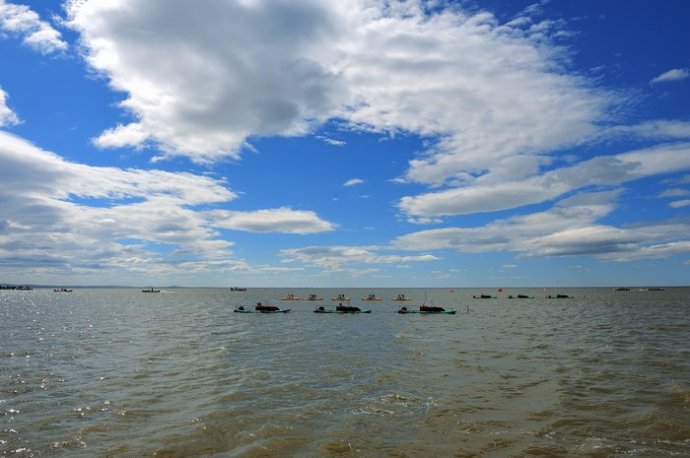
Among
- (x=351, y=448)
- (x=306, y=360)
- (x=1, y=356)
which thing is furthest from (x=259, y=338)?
(x=351, y=448)

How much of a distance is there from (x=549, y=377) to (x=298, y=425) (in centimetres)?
1589

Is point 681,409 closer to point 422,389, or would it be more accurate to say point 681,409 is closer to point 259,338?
point 422,389

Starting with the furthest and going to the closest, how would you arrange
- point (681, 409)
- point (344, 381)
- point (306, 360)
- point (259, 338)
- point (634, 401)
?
1. point (259, 338)
2. point (306, 360)
3. point (344, 381)
4. point (634, 401)
5. point (681, 409)

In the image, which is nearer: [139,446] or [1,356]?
[139,446]

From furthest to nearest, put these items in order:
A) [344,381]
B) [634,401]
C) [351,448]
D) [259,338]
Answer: [259,338] → [344,381] → [634,401] → [351,448]

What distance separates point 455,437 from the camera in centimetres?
1529

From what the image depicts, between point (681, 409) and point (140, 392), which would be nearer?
point (681, 409)

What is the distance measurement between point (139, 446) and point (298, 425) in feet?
18.5

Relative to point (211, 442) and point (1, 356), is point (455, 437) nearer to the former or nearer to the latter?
point (211, 442)

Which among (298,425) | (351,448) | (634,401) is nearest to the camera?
(351,448)

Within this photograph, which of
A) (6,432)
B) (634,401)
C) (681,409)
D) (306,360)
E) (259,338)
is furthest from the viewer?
(259,338)

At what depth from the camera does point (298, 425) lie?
1680 centimetres

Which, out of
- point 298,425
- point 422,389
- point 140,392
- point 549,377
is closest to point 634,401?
point 549,377

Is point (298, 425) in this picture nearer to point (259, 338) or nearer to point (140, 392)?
point (140, 392)
